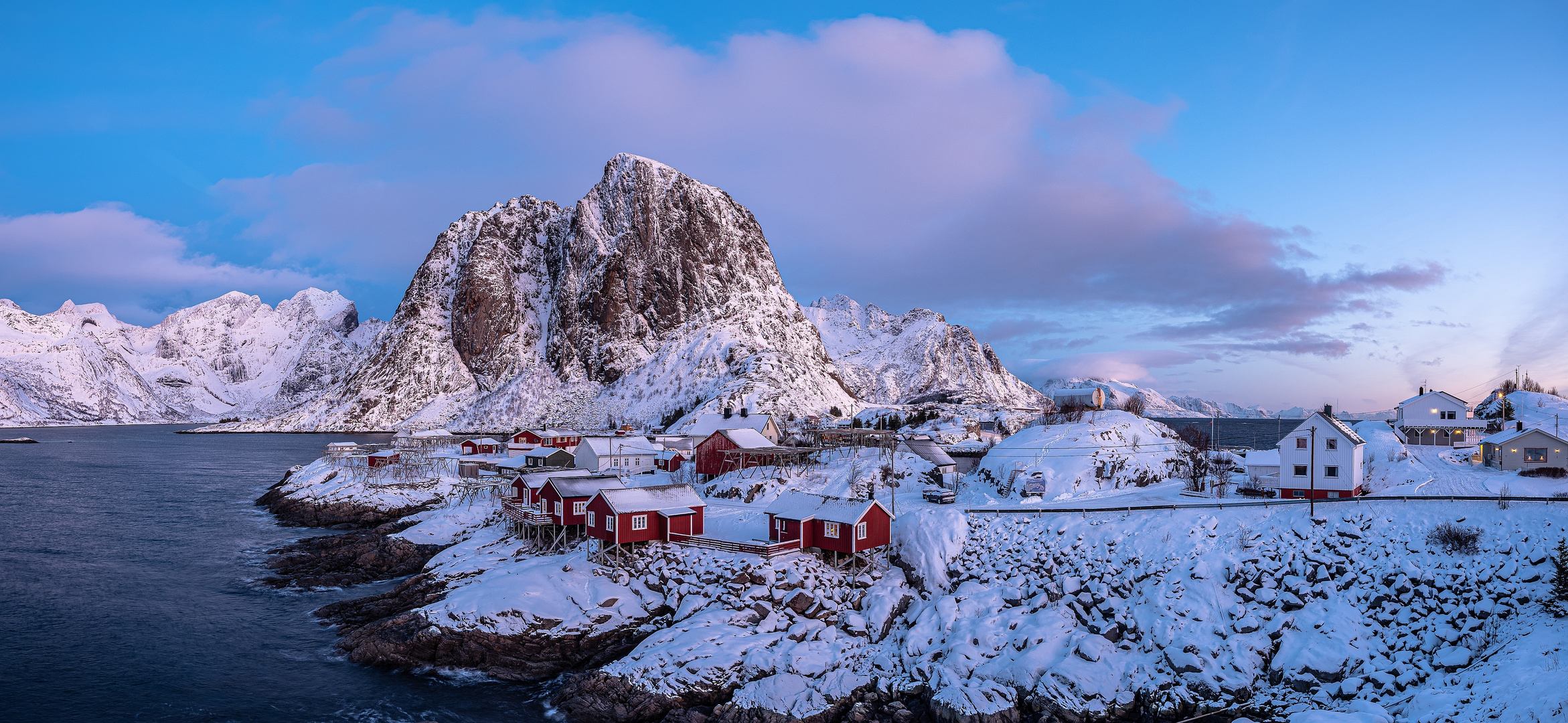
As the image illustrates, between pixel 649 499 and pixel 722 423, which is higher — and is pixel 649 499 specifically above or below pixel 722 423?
below

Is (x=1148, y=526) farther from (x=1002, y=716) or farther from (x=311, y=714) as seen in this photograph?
(x=311, y=714)

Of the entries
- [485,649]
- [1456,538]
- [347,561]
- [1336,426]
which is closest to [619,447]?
[347,561]

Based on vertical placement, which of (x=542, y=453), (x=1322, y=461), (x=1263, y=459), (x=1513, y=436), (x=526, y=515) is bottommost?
(x=526, y=515)

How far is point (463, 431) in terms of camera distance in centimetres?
18625

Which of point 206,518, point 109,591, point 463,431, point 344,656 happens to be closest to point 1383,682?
point 344,656

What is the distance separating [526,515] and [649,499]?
9744 millimetres

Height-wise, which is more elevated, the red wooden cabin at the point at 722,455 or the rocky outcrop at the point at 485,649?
the red wooden cabin at the point at 722,455

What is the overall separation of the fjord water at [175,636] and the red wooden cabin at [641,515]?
36.0 feet

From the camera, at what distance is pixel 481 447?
99.3m

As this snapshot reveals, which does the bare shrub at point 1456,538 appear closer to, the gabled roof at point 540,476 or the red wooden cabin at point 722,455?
the gabled roof at point 540,476

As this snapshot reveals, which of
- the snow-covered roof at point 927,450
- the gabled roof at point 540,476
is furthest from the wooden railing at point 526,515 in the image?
the snow-covered roof at point 927,450

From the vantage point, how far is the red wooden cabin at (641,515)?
42906 mm

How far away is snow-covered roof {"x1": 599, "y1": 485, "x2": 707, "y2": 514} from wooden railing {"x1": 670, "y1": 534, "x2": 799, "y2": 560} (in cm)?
187

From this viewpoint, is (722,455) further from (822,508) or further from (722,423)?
(722,423)
